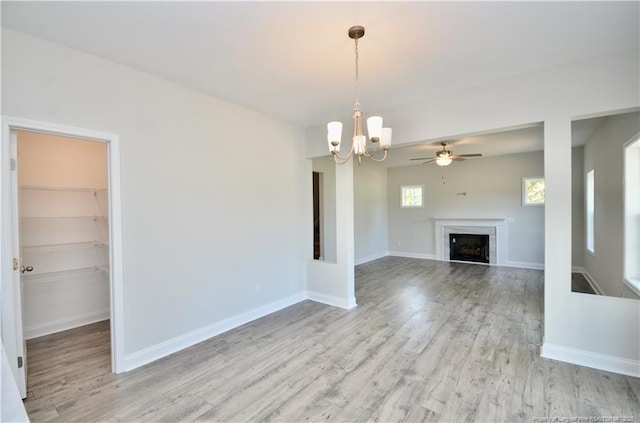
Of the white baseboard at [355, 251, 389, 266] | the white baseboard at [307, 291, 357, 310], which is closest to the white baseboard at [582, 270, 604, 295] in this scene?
the white baseboard at [307, 291, 357, 310]

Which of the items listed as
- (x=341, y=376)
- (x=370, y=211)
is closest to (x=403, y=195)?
(x=370, y=211)

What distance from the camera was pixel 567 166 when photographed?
2.80 metres

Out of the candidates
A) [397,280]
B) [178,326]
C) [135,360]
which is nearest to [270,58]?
[178,326]

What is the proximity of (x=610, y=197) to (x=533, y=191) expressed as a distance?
10.2 feet

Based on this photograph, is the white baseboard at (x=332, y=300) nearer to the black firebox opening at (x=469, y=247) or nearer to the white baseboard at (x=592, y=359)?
the white baseboard at (x=592, y=359)

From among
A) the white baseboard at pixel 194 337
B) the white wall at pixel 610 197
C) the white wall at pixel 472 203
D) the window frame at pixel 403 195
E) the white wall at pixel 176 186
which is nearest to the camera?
the white wall at pixel 176 186

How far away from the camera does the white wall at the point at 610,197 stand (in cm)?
365

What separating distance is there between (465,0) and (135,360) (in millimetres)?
3996

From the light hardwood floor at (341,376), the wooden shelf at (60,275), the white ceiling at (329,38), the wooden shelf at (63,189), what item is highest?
the white ceiling at (329,38)

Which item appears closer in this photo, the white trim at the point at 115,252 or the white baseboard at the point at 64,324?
the white trim at the point at 115,252

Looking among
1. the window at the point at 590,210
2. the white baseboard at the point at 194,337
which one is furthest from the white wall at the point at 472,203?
the white baseboard at the point at 194,337

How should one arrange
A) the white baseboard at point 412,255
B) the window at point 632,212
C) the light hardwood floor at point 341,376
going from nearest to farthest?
the light hardwood floor at point 341,376 < the window at point 632,212 < the white baseboard at point 412,255

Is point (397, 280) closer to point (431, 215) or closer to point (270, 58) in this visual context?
point (431, 215)

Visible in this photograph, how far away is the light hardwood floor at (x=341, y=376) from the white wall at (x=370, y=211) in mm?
3827
